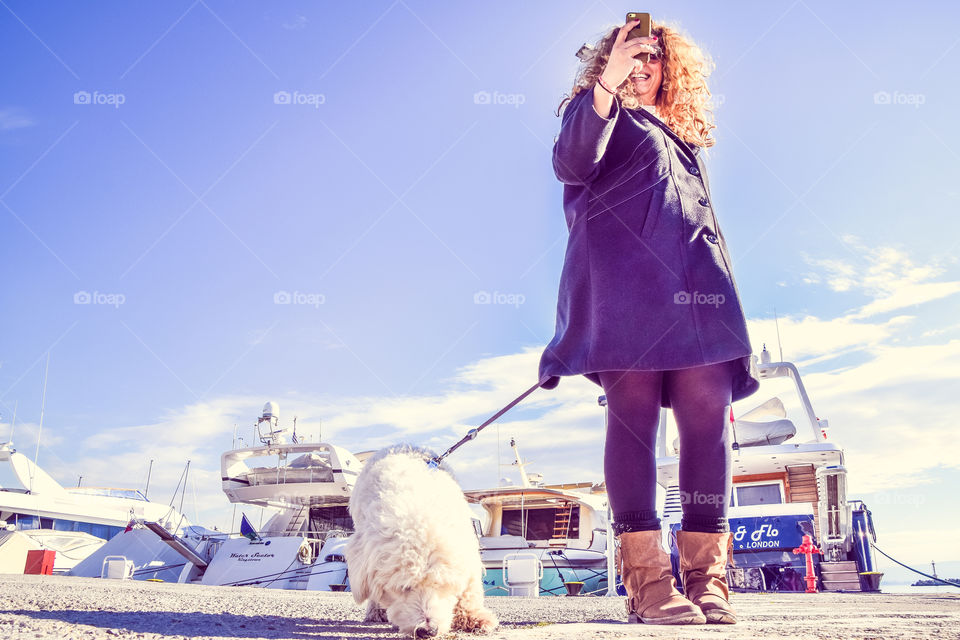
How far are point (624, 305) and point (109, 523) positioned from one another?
2554cm

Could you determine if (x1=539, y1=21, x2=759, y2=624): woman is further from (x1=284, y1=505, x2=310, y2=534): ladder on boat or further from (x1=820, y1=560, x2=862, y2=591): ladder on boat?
(x1=284, y1=505, x2=310, y2=534): ladder on boat

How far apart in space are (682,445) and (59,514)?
78.7 feet

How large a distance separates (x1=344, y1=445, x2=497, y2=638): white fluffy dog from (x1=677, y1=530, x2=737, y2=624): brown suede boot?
0.62m

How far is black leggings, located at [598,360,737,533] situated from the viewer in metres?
1.99

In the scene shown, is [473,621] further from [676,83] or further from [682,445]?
[676,83]

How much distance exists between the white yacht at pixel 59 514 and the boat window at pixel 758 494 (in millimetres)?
14491

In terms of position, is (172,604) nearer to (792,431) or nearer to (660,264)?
(660,264)

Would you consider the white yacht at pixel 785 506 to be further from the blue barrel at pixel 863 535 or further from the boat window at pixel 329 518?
the boat window at pixel 329 518

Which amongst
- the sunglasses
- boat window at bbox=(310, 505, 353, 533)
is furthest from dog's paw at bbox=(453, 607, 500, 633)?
boat window at bbox=(310, 505, 353, 533)

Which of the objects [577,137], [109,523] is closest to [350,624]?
[577,137]

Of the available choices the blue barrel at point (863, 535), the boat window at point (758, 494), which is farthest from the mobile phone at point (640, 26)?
the boat window at point (758, 494)

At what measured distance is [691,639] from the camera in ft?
4.30

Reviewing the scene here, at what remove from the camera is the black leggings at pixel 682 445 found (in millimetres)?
1993

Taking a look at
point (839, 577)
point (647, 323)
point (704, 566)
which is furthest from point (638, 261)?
point (839, 577)
